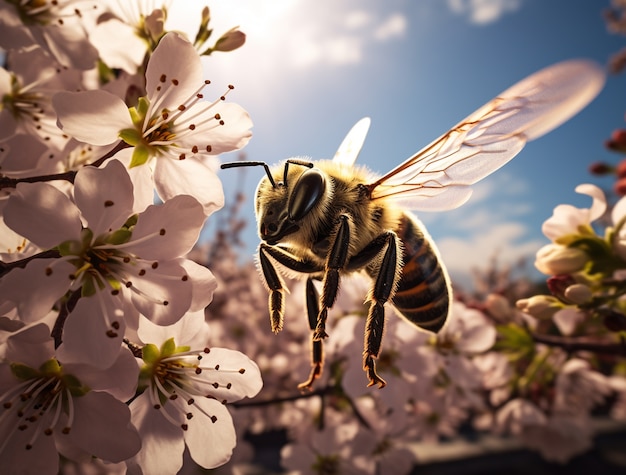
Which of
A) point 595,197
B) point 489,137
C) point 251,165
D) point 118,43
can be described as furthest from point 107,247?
point 595,197

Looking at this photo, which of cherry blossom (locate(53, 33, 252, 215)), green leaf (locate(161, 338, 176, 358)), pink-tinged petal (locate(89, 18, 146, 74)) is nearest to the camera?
cherry blossom (locate(53, 33, 252, 215))

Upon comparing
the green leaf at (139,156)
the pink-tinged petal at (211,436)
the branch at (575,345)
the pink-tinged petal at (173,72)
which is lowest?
the branch at (575,345)

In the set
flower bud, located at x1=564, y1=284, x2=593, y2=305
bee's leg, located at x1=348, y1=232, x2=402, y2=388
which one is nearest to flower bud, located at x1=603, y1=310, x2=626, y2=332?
flower bud, located at x1=564, y1=284, x2=593, y2=305

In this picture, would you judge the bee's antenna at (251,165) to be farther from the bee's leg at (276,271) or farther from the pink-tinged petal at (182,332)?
A: the pink-tinged petal at (182,332)

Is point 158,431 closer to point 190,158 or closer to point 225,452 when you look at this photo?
point 225,452

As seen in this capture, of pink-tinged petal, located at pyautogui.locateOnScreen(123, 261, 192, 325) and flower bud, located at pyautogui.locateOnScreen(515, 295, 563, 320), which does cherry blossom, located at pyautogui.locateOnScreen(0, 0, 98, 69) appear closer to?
pink-tinged petal, located at pyautogui.locateOnScreen(123, 261, 192, 325)

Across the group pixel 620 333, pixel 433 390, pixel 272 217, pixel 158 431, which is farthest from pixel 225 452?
pixel 433 390

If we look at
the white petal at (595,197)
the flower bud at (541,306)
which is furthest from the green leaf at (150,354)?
the white petal at (595,197)
